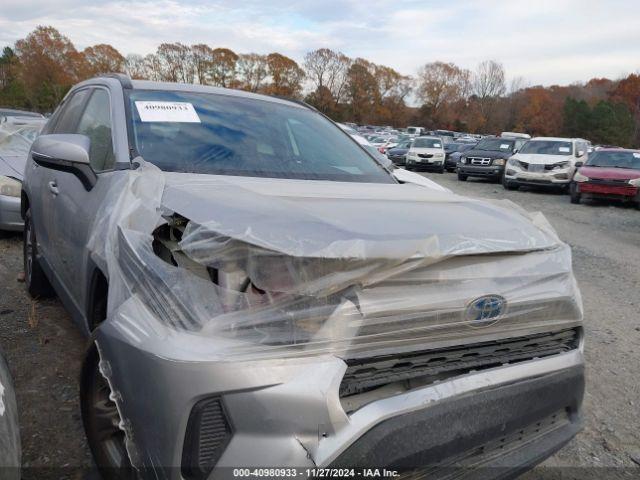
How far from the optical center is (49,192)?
3.14 metres

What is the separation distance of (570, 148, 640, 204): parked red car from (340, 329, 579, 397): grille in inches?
458

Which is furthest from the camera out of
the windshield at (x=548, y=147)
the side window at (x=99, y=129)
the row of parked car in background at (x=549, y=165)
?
the windshield at (x=548, y=147)

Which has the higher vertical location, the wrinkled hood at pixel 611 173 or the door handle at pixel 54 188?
the door handle at pixel 54 188

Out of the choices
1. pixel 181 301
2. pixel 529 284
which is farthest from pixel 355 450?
pixel 529 284

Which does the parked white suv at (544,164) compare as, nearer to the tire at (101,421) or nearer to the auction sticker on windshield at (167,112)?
the auction sticker on windshield at (167,112)

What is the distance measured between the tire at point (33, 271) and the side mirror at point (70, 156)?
140 cm

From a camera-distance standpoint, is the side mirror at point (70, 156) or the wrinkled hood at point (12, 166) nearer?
the side mirror at point (70, 156)

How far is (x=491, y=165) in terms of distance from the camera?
17.1 meters

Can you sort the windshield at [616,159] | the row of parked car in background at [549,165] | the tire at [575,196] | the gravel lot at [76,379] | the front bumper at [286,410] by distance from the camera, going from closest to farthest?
1. the front bumper at [286,410]
2. the gravel lot at [76,379]
3. the row of parked car in background at [549,165]
4. the windshield at [616,159]
5. the tire at [575,196]

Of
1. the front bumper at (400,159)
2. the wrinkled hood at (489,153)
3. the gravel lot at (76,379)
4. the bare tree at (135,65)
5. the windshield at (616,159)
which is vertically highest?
the bare tree at (135,65)

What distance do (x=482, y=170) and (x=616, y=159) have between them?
15.6 feet

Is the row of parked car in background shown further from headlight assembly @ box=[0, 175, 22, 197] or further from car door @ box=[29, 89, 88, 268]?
car door @ box=[29, 89, 88, 268]

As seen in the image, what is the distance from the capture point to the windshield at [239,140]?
8.56 feet

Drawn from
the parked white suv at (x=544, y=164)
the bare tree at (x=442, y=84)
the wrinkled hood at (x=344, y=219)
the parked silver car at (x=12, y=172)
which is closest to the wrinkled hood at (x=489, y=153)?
the parked white suv at (x=544, y=164)
